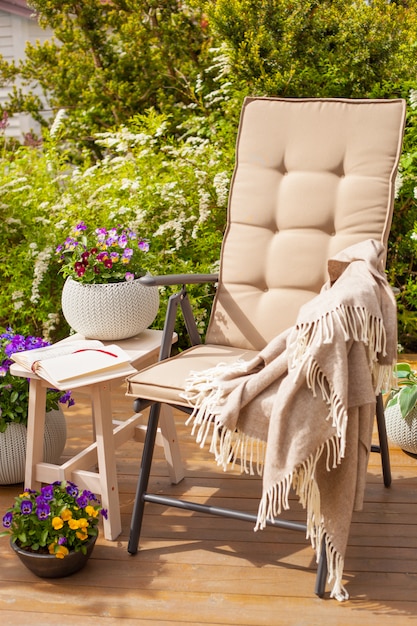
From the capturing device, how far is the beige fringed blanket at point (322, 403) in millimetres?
1945

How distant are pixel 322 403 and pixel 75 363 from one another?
2.68 feet

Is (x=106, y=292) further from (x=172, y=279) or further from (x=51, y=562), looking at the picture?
(x=51, y=562)

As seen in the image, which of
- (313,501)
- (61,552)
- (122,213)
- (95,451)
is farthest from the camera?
(122,213)

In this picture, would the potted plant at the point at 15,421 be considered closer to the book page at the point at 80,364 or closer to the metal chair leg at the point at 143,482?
the book page at the point at 80,364

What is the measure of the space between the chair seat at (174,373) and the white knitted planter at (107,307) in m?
0.23

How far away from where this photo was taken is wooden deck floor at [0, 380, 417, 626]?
2.11 metres

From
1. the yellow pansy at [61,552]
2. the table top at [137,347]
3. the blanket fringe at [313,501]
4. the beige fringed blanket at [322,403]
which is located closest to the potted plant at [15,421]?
the table top at [137,347]

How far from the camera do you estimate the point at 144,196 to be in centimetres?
421

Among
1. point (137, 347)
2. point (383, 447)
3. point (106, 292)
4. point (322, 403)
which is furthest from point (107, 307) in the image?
point (383, 447)

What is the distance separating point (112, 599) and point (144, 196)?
8.10ft

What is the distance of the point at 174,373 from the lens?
234 centimetres

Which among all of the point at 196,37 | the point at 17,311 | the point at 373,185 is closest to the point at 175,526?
the point at 373,185

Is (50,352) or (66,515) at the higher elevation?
(50,352)

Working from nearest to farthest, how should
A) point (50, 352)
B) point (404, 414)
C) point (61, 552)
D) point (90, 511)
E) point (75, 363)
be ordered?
point (61, 552)
point (90, 511)
point (75, 363)
point (50, 352)
point (404, 414)
